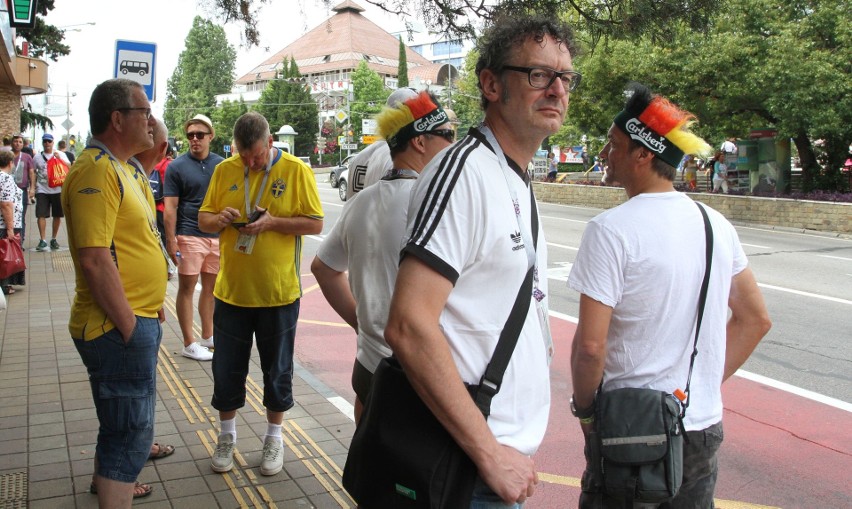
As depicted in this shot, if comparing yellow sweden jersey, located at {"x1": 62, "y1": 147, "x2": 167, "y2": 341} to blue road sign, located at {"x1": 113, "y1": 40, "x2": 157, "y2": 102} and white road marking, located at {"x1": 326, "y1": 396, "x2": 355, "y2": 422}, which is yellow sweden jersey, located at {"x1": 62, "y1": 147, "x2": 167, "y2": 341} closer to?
white road marking, located at {"x1": 326, "y1": 396, "x2": 355, "y2": 422}

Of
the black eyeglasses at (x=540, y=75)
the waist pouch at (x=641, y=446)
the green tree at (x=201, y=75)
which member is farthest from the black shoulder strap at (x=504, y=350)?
the green tree at (x=201, y=75)

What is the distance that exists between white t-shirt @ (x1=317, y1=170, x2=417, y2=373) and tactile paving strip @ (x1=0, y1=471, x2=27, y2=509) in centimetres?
216

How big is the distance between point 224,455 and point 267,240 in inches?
50.2

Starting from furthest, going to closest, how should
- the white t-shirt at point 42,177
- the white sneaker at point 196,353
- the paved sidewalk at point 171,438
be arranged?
1. the white t-shirt at point 42,177
2. the white sneaker at point 196,353
3. the paved sidewalk at point 171,438

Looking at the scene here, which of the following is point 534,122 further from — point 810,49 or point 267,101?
point 267,101

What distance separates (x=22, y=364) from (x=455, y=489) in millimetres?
6019

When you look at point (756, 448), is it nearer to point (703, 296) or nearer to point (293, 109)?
point (703, 296)

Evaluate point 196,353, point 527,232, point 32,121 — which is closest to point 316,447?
point 196,353

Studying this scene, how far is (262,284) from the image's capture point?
4.31 meters

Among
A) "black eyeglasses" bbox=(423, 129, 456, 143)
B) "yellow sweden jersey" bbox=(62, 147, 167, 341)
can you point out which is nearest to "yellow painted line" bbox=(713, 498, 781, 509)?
"black eyeglasses" bbox=(423, 129, 456, 143)

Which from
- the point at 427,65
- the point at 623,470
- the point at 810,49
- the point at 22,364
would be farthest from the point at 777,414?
the point at 427,65

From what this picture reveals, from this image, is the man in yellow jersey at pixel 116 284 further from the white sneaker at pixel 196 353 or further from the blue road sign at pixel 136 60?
the blue road sign at pixel 136 60

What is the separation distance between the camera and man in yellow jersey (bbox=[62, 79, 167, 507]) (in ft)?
10.2

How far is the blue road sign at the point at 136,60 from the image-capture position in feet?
25.0
